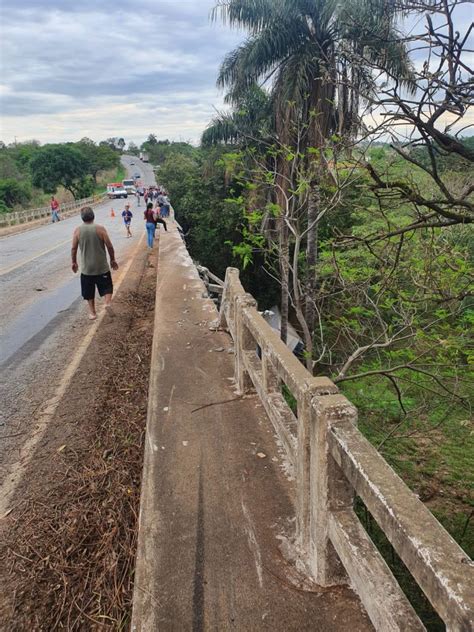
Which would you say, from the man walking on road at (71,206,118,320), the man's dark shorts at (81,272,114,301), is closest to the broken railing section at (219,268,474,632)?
the man walking on road at (71,206,118,320)

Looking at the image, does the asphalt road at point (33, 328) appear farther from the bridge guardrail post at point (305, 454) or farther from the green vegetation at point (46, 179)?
the green vegetation at point (46, 179)

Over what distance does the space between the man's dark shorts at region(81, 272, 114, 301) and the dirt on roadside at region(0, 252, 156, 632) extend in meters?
2.43

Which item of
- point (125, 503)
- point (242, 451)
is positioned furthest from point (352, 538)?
point (125, 503)

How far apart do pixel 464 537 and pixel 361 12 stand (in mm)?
11130

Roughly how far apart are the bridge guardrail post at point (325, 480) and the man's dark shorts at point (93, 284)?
623cm

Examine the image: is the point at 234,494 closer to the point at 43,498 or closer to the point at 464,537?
the point at 43,498

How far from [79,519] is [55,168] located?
58738mm

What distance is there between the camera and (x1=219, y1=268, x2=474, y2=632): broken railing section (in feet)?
4.46

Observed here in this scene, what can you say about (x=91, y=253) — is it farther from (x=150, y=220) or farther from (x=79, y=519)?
(x=150, y=220)

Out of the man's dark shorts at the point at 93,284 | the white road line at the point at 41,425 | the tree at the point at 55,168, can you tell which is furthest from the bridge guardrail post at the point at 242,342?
the tree at the point at 55,168

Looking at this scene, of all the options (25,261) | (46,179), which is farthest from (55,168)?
(25,261)

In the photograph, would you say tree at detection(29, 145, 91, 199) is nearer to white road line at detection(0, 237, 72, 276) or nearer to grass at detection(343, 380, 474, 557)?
white road line at detection(0, 237, 72, 276)

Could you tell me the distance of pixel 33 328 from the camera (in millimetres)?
7891

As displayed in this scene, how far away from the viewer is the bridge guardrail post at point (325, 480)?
2.12m
